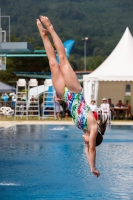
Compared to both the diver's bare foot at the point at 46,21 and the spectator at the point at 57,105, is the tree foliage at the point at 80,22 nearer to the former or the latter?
the spectator at the point at 57,105

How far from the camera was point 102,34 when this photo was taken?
166500mm

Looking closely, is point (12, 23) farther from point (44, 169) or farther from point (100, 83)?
point (44, 169)

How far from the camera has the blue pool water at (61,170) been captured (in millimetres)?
7816

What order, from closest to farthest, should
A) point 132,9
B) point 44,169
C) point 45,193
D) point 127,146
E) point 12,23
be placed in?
point 45,193
point 44,169
point 127,146
point 12,23
point 132,9

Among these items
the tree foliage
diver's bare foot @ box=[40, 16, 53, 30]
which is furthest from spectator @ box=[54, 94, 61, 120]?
the tree foliage

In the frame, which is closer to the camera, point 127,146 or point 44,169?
point 44,169

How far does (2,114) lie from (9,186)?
84.9ft

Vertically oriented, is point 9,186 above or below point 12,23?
below

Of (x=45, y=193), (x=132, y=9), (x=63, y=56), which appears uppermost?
(x=132, y=9)

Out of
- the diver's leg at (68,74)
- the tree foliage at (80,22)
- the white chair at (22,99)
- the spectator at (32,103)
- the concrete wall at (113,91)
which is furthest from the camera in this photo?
the tree foliage at (80,22)

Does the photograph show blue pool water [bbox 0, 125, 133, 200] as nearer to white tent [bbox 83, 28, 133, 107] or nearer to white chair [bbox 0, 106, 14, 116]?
white tent [bbox 83, 28, 133, 107]

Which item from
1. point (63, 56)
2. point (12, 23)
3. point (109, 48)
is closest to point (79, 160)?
point (63, 56)

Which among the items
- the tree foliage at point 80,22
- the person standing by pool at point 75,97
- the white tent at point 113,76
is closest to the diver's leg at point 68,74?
the person standing by pool at point 75,97

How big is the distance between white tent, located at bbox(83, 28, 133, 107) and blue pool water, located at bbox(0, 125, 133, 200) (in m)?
12.0
